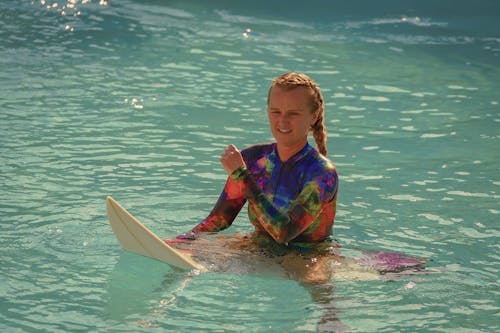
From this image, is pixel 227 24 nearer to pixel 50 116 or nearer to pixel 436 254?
pixel 50 116

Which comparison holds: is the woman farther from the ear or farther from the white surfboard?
the white surfboard

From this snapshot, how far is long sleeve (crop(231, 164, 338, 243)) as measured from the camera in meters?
4.39

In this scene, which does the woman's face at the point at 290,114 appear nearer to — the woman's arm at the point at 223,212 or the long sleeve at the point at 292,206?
the long sleeve at the point at 292,206

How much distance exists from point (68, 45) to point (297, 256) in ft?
17.3

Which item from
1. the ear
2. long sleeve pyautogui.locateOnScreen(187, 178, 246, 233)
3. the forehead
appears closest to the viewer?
the forehead

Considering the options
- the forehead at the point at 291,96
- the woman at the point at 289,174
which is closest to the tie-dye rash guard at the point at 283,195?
the woman at the point at 289,174

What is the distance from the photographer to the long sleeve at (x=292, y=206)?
4391 millimetres

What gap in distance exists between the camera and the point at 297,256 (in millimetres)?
4582

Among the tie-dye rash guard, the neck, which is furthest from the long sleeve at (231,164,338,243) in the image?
the neck

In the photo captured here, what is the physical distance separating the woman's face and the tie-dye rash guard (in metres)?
0.10

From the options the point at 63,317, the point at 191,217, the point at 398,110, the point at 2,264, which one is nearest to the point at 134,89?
the point at 398,110

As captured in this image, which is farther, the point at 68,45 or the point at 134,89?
the point at 68,45

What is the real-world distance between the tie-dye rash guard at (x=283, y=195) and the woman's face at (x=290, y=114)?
0.32ft

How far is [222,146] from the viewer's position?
22.4ft
